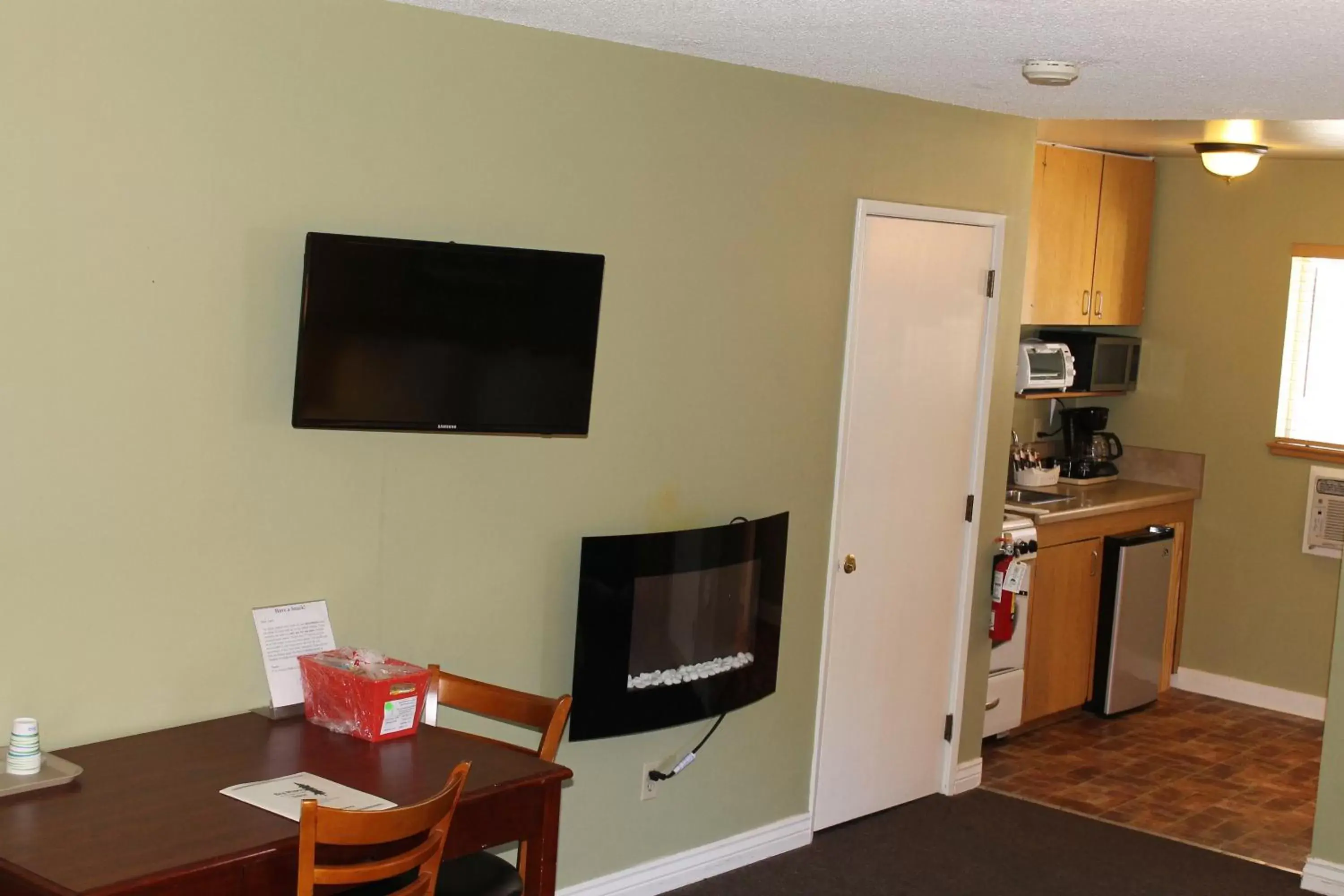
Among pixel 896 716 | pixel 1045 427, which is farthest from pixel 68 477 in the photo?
pixel 1045 427

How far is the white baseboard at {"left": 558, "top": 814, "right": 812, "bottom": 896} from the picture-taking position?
4.07 metres

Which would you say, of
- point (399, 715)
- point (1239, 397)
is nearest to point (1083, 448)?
point (1239, 397)

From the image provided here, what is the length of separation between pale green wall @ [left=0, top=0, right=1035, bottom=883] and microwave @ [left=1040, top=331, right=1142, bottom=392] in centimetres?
243

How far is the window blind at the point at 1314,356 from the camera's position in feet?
22.0

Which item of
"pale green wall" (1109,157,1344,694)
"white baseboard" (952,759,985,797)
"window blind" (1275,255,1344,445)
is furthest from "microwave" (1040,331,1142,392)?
"white baseboard" (952,759,985,797)

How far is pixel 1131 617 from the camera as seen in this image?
→ 652 cm

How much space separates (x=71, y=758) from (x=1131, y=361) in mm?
5677

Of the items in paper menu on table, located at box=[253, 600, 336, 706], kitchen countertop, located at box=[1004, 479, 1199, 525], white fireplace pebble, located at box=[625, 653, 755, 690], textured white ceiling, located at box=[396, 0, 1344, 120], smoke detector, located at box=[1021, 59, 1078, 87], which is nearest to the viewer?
textured white ceiling, located at box=[396, 0, 1344, 120]

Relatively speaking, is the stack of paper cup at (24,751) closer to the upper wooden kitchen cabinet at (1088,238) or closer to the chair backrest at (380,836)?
the chair backrest at (380,836)

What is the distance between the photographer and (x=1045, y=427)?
7.12 meters

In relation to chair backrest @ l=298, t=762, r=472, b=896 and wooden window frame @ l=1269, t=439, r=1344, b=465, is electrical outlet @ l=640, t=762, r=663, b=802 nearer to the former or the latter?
chair backrest @ l=298, t=762, r=472, b=896

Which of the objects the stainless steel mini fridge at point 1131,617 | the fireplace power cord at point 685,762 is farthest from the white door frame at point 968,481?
the stainless steel mini fridge at point 1131,617

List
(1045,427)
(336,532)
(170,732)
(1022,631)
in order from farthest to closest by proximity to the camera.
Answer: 1. (1045,427)
2. (1022,631)
3. (336,532)
4. (170,732)

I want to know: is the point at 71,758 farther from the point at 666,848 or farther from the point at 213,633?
the point at 666,848
